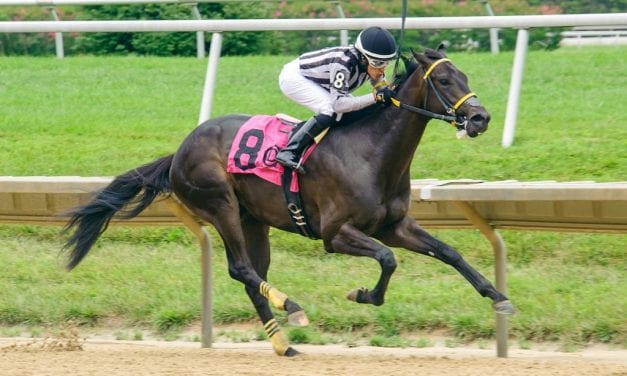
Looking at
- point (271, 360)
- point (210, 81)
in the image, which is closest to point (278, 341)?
point (271, 360)

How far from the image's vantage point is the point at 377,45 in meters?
6.43

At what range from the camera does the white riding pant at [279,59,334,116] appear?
21.9ft

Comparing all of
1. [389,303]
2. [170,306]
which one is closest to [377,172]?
[389,303]

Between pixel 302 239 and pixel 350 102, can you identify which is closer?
pixel 350 102

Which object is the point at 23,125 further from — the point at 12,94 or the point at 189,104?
the point at 189,104

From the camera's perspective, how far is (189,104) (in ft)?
33.0

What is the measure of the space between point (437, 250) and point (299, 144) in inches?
35.9

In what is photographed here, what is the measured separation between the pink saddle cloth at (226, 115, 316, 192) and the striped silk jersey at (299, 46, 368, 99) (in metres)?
0.29

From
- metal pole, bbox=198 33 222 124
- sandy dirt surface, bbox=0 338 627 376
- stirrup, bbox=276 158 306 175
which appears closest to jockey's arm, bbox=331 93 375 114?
stirrup, bbox=276 158 306 175

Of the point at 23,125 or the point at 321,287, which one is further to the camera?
the point at 23,125

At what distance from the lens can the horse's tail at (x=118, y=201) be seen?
715cm

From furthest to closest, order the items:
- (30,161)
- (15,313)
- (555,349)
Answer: (30,161) → (15,313) → (555,349)

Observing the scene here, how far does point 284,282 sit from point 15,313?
1.73 metres

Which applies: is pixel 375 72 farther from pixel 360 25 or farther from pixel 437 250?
pixel 360 25
